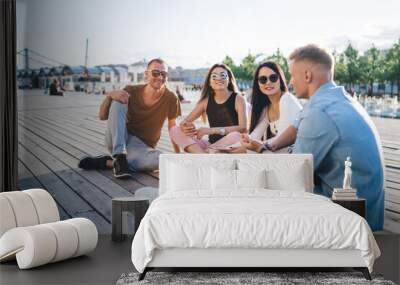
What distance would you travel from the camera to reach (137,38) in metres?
7.84

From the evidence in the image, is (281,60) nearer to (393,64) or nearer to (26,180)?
(393,64)

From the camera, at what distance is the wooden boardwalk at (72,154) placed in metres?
7.61

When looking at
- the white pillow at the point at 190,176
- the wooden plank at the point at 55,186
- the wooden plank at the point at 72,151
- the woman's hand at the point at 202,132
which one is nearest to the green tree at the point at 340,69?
the woman's hand at the point at 202,132

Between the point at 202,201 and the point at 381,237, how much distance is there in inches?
95.4

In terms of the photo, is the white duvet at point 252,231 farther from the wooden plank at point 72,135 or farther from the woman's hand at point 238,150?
the wooden plank at point 72,135

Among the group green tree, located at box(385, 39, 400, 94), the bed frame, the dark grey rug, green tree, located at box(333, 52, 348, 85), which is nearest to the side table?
the dark grey rug

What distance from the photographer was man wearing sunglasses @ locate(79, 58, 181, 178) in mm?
7703

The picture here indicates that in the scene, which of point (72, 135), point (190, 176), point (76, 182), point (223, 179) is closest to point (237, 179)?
point (223, 179)

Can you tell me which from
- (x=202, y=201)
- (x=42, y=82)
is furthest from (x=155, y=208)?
(x=42, y=82)

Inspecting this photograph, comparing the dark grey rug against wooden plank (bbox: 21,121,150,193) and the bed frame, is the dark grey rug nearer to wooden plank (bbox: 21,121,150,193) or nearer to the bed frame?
the bed frame

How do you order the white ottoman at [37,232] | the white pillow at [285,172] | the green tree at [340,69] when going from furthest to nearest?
the green tree at [340,69]
the white pillow at [285,172]
the white ottoman at [37,232]

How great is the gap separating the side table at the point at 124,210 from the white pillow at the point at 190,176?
0.32 m

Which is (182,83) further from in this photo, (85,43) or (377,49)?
(377,49)

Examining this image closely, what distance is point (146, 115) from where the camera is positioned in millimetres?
7723
